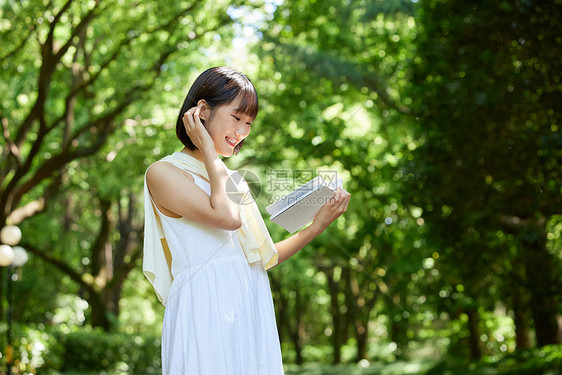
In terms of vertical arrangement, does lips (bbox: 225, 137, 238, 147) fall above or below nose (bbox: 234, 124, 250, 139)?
below

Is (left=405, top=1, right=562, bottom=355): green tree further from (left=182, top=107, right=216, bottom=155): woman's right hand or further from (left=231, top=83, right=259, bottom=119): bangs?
(left=182, top=107, right=216, bottom=155): woman's right hand

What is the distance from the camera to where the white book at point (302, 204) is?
2004 millimetres

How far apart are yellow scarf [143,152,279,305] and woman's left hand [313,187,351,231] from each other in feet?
0.64

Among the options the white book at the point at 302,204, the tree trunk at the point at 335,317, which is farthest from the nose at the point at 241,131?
the tree trunk at the point at 335,317

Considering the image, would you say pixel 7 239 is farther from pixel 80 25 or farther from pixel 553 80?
pixel 553 80

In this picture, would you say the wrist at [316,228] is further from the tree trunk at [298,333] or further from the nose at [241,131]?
the tree trunk at [298,333]

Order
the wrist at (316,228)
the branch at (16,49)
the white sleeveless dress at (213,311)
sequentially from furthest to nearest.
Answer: the branch at (16,49)
the wrist at (316,228)
the white sleeveless dress at (213,311)

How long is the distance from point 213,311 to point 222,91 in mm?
638

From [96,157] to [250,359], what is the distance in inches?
505

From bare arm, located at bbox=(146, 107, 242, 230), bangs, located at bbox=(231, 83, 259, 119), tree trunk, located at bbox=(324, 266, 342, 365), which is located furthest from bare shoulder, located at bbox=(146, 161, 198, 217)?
tree trunk, located at bbox=(324, 266, 342, 365)

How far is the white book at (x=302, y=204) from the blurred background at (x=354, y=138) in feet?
15.1

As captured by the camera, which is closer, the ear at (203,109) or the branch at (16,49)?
the ear at (203,109)

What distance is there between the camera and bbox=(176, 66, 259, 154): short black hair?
186cm

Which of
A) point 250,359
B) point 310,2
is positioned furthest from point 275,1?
point 250,359
